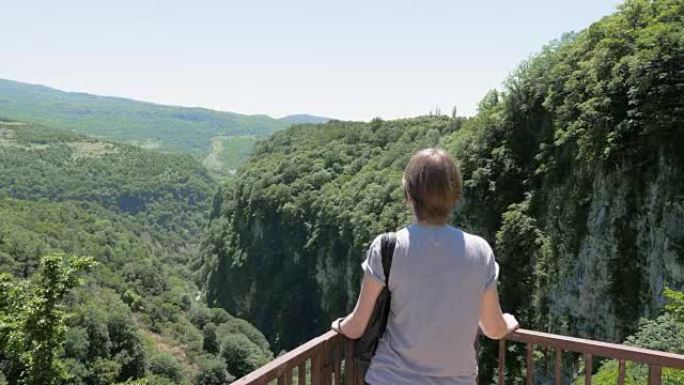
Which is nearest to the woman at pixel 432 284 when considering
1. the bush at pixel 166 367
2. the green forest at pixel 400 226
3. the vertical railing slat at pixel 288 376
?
the vertical railing slat at pixel 288 376

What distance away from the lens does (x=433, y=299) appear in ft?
7.73

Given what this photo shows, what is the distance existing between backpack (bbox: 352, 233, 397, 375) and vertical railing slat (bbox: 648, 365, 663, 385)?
5.83ft

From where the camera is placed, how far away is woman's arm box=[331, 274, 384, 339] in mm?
2402

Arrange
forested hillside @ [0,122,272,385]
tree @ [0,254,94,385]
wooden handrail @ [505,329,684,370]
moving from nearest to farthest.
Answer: wooden handrail @ [505,329,684,370], tree @ [0,254,94,385], forested hillside @ [0,122,272,385]

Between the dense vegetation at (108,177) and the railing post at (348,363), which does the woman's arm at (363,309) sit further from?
the dense vegetation at (108,177)

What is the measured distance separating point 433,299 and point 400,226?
36921mm

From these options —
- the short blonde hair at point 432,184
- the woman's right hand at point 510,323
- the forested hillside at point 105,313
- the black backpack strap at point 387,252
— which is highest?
the short blonde hair at point 432,184

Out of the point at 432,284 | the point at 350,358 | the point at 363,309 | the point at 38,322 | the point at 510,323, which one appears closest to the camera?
the point at 432,284

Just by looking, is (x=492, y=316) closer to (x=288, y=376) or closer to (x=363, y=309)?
(x=363, y=309)

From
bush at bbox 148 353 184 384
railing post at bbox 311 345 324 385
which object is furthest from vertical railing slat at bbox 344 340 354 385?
bush at bbox 148 353 184 384

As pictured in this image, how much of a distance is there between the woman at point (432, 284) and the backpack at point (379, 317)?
0.02 meters

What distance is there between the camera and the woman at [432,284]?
2.35m

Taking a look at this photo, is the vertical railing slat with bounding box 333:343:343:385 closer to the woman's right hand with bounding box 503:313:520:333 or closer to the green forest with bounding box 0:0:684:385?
the woman's right hand with bounding box 503:313:520:333

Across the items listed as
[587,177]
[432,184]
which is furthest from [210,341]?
[432,184]
